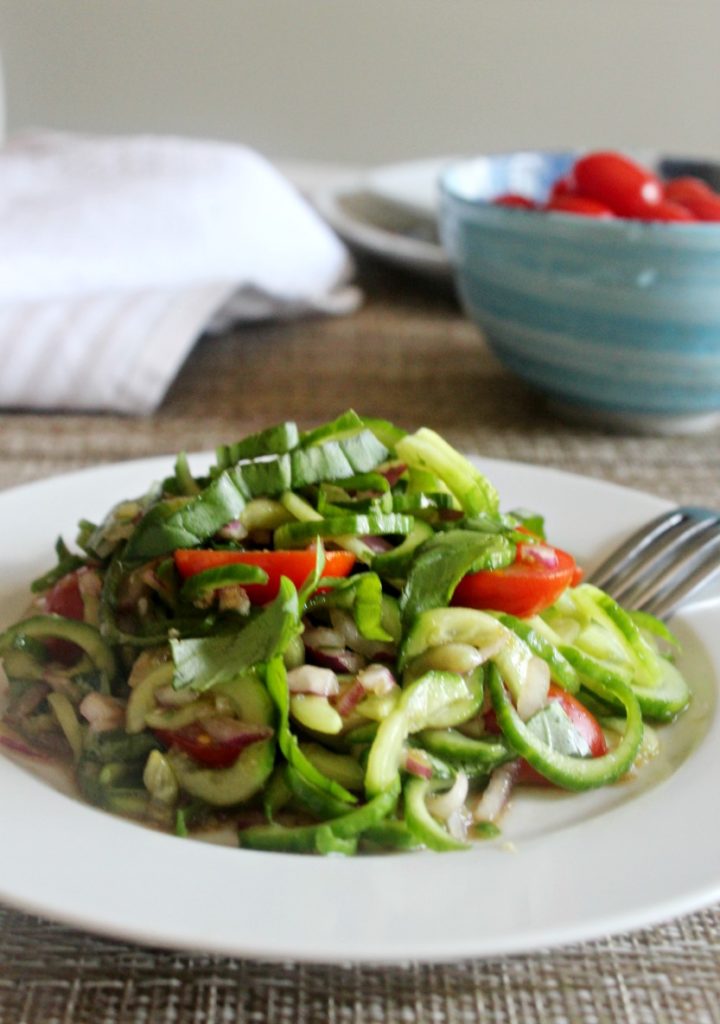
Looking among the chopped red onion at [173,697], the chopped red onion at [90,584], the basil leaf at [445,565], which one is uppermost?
the basil leaf at [445,565]

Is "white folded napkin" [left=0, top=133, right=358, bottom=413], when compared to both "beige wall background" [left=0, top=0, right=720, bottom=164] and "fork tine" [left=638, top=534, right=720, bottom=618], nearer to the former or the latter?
"fork tine" [left=638, top=534, right=720, bottom=618]

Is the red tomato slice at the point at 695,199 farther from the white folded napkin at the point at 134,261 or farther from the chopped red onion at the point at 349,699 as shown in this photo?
the chopped red onion at the point at 349,699

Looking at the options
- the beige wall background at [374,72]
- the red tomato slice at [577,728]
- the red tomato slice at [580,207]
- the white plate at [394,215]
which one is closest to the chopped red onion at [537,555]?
the red tomato slice at [577,728]

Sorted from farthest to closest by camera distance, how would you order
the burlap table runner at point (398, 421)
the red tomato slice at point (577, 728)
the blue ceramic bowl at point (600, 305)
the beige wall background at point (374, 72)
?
the beige wall background at point (374, 72) < the blue ceramic bowl at point (600, 305) < the red tomato slice at point (577, 728) < the burlap table runner at point (398, 421)

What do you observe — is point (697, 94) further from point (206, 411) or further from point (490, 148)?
point (206, 411)

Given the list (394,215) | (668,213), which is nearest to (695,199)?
(668,213)

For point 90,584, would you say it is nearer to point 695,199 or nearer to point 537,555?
point 537,555
